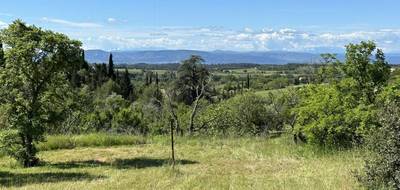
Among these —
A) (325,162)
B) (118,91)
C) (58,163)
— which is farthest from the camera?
(118,91)

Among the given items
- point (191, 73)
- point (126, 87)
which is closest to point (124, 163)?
point (191, 73)

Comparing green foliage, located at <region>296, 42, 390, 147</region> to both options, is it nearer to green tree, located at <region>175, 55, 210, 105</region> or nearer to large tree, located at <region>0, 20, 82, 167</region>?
large tree, located at <region>0, 20, 82, 167</region>

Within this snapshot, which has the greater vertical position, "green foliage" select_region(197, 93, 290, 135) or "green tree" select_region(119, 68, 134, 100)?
"green foliage" select_region(197, 93, 290, 135)

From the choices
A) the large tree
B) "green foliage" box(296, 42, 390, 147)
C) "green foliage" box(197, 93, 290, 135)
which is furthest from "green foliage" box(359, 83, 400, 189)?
"green foliage" box(197, 93, 290, 135)

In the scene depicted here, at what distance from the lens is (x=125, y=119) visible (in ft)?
149

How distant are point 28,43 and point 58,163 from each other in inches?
175

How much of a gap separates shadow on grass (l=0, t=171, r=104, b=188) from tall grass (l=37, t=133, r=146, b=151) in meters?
8.41

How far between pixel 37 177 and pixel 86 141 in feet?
36.2

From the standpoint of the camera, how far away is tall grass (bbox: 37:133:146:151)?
1018 inches

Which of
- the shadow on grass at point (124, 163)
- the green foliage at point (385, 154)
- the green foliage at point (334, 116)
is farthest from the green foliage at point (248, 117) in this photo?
the green foliage at point (385, 154)

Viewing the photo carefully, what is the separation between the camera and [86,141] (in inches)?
1067

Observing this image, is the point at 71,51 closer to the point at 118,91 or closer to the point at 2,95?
the point at 2,95

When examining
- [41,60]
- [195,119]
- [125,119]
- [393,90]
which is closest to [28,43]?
[41,60]

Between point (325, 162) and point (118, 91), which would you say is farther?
point (118, 91)
